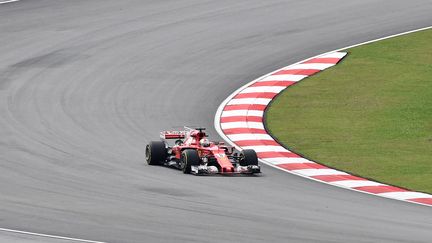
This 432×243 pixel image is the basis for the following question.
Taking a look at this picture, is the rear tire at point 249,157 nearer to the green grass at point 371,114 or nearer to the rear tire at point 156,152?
the rear tire at point 156,152

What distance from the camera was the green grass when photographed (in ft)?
83.3

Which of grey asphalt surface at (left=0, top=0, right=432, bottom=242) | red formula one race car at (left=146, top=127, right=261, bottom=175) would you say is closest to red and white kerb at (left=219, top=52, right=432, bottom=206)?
grey asphalt surface at (left=0, top=0, right=432, bottom=242)

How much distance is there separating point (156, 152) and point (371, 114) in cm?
664

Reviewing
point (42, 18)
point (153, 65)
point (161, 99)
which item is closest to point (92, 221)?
point (161, 99)

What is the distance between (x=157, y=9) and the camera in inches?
1547

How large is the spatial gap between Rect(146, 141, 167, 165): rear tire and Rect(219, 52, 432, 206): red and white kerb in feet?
7.09

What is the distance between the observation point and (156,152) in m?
24.9

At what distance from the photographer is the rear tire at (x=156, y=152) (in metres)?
24.9

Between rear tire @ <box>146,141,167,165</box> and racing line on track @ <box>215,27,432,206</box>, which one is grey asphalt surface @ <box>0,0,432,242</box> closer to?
rear tire @ <box>146,141,167,165</box>

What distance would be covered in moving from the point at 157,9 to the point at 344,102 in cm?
1022

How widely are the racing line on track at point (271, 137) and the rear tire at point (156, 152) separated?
2143 mm

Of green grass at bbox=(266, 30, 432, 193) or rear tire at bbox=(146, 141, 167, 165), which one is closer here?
rear tire at bbox=(146, 141, 167, 165)

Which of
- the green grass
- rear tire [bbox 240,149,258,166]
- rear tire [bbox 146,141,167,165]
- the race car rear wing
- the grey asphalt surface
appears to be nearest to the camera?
the grey asphalt surface

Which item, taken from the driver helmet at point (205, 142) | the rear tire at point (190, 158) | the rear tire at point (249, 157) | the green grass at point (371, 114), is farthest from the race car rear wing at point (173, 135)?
the green grass at point (371, 114)
